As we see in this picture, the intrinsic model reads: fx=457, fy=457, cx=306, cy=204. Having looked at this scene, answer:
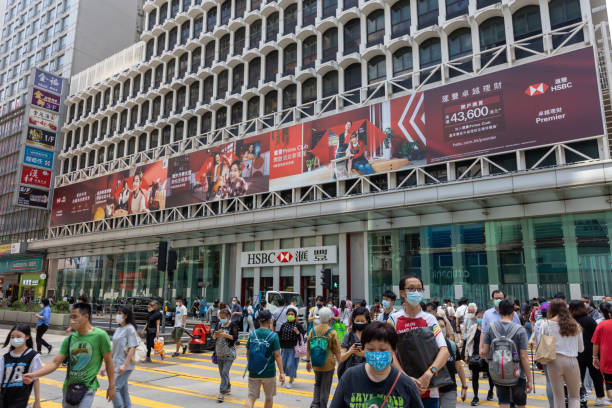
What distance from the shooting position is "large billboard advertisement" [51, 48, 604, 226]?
20.9 m

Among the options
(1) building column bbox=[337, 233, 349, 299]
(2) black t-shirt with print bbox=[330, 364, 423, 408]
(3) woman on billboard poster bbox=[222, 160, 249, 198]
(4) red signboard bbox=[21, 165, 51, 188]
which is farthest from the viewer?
(4) red signboard bbox=[21, 165, 51, 188]

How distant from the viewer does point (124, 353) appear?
23.1ft

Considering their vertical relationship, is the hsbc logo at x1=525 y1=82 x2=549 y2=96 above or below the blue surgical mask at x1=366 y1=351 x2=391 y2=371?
above

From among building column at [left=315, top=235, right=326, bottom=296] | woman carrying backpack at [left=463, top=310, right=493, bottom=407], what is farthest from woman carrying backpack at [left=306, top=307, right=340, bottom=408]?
building column at [left=315, top=235, right=326, bottom=296]

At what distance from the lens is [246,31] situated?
3675cm

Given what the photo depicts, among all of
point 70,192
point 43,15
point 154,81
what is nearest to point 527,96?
point 154,81

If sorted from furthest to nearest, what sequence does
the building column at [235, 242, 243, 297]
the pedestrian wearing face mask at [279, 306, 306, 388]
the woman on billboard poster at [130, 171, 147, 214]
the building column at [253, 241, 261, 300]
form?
the woman on billboard poster at [130, 171, 147, 214]
the building column at [235, 242, 243, 297]
the building column at [253, 241, 261, 300]
the pedestrian wearing face mask at [279, 306, 306, 388]

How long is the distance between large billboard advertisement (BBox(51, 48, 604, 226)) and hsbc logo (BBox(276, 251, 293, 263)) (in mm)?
4343

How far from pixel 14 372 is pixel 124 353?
2.07 meters

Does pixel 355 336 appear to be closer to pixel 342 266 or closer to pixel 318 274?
pixel 342 266

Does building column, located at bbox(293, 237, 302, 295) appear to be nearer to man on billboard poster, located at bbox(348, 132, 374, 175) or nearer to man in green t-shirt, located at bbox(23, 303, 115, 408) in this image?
man on billboard poster, located at bbox(348, 132, 374, 175)

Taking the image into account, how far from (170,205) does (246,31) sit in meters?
15.3

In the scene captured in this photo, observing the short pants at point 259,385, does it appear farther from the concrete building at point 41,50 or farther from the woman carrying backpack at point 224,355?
the concrete building at point 41,50

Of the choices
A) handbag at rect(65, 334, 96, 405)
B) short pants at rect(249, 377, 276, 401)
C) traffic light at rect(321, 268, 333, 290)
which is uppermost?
traffic light at rect(321, 268, 333, 290)
